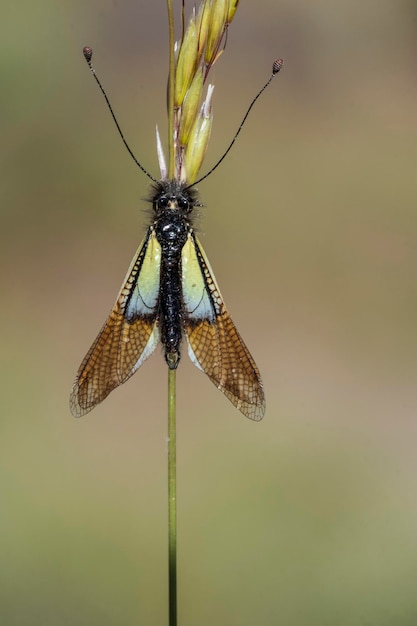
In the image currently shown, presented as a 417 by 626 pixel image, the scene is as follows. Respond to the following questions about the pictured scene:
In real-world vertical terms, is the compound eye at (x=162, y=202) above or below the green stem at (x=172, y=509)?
above

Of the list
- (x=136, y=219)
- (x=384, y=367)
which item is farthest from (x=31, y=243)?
(x=384, y=367)

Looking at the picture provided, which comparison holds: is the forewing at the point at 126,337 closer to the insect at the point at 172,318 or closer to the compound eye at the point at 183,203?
the insect at the point at 172,318

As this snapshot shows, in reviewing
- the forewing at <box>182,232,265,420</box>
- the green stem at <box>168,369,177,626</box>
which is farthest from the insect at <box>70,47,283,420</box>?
the green stem at <box>168,369,177,626</box>

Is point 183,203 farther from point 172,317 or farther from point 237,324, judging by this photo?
point 237,324

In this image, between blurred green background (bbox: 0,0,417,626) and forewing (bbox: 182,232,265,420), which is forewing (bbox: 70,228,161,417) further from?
blurred green background (bbox: 0,0,417,626)

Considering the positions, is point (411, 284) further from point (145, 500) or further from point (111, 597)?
point (111, 597)

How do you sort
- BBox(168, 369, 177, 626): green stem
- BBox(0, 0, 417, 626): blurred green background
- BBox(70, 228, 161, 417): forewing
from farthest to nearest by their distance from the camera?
BBox(0, 0, 417, 626): blurred green background → BBox(70, 228, 161, 417): forewing → BBox(168, 369, 177, 626): green stem

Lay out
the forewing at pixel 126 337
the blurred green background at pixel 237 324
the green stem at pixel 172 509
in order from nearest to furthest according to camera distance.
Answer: the green stem at pixel 172 509 → the forewing at pixel 126 337 → the blurred green background at pixel 237 324

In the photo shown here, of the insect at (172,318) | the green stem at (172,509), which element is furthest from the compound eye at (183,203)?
the green stem at (172,509)
